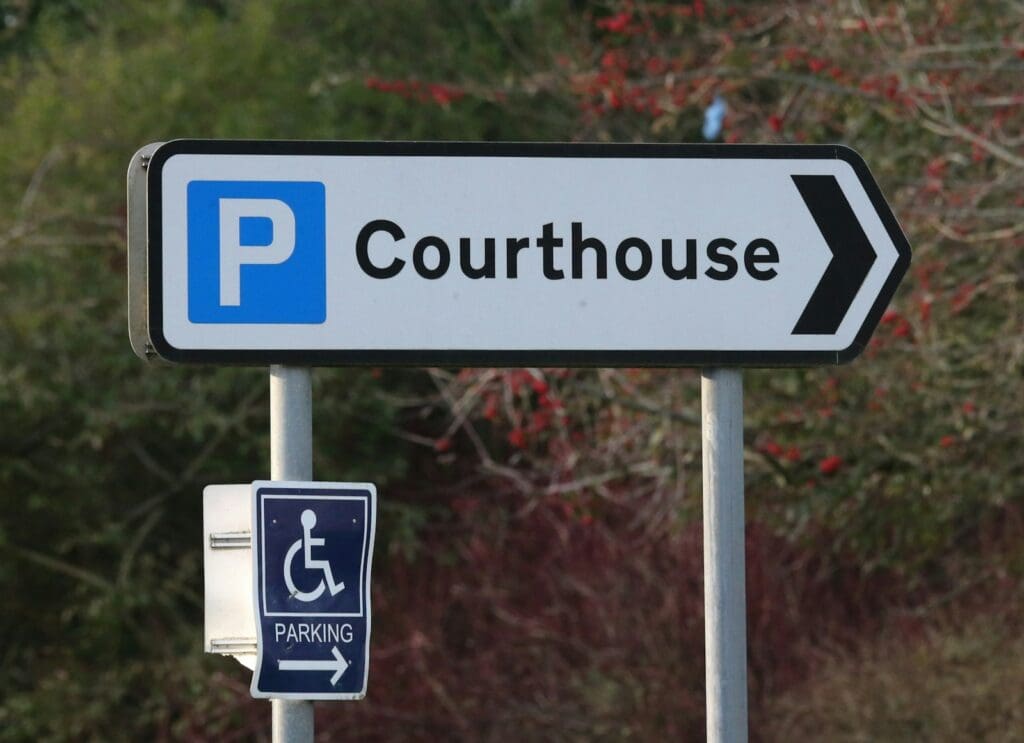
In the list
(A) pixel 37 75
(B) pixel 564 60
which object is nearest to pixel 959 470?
(B) pixel 564 60

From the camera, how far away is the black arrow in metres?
2.29

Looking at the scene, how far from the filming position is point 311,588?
2.23 metres

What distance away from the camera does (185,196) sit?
7.30 ft

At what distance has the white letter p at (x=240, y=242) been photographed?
2.23 m

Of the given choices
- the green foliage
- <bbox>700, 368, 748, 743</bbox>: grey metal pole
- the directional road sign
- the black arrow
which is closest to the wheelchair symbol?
the directional road sign

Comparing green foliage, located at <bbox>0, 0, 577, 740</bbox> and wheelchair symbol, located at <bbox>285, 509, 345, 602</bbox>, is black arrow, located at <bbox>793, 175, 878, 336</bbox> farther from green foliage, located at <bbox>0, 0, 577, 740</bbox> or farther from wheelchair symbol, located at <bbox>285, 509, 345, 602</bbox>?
green foliage, located at <bbox>0, 0, 577, 740</bbox>

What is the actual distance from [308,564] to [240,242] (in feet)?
1.52

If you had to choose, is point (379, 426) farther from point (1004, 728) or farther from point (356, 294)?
point (356, 294)

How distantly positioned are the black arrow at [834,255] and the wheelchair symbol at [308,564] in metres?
0.74

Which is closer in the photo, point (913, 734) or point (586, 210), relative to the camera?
point (586, 210)

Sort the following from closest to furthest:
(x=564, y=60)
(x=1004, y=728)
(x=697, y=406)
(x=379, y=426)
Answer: (x=1004, y=728) → (x=697, y=406) → (x=564, y=60) → (x=379, y=426)

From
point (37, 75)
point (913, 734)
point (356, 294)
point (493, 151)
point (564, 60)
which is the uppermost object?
point (37, 75)

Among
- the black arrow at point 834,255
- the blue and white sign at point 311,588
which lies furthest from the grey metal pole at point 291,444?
the black arrow at point 834,255

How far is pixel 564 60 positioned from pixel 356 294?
7156mm
